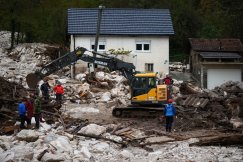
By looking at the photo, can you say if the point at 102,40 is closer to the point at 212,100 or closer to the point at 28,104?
the point at 212,100

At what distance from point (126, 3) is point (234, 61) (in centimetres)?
2417

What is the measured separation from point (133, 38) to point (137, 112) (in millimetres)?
15974

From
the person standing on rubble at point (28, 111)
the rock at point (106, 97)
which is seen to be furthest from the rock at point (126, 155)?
the rock at point (106, 97)

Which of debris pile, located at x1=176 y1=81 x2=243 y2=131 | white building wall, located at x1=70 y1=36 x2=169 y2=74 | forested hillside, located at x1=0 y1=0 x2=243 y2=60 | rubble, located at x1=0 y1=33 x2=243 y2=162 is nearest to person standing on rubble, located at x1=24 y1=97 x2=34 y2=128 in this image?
rubble, located at x1=0 y1=33 x2=243 y2=162

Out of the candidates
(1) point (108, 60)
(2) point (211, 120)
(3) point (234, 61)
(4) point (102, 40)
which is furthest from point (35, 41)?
(2) point (211, 120)

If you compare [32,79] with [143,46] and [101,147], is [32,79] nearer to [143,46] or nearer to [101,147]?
[101,147]

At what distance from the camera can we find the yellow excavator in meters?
26.0

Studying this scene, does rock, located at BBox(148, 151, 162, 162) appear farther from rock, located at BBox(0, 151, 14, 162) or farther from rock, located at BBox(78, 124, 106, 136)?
rock, located at BBox(0, 151, 14, 162)

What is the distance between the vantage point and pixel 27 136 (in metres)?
20.0

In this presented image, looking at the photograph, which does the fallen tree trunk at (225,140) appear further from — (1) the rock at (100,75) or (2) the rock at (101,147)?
(1) the rock at (100,75)

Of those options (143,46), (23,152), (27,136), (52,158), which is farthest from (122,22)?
(52,158)

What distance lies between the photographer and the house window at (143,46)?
41891mm

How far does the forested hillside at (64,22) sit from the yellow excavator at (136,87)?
22921 mm

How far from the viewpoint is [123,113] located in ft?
87.7
